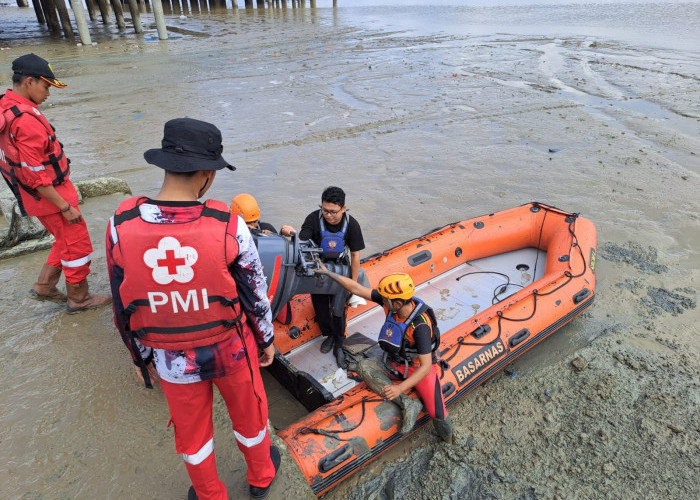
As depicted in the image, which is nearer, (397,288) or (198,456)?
(198,456)

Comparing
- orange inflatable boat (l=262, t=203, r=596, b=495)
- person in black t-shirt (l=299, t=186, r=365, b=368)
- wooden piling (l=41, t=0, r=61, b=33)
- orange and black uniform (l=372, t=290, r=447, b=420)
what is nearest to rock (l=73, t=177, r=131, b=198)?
orange inflatable boat (l=262, t=203, r=596, b=495)

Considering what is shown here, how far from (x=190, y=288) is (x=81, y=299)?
221 centimetres

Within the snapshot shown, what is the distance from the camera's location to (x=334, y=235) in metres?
2.83

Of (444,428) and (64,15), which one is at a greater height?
(64,15)

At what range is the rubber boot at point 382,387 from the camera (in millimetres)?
2482

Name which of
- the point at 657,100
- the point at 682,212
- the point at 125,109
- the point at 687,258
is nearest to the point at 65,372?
the point at 687,258

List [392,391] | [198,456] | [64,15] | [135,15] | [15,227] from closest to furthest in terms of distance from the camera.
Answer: [198,456]
[392,391]
[15,227]
[64,15]
[135,15]

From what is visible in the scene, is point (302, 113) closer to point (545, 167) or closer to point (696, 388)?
point (545, 167)

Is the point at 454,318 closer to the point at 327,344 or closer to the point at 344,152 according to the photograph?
the point at 327,344

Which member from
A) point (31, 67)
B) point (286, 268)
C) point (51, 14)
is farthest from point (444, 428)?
point (51, 14)

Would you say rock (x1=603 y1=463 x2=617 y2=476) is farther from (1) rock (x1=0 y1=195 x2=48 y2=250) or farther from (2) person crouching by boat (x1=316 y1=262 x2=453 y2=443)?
(1) rock (x1=0 y1=195 x2=48 y2=250)

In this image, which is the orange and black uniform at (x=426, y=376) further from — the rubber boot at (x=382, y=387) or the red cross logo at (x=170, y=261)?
the red cross logo at (x=170, y=261)

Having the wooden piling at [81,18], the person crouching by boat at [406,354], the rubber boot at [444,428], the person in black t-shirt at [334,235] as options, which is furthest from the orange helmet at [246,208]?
the wooden piling at [81,18]

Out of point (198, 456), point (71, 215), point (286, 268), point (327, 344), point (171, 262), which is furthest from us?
point (327, 344)
